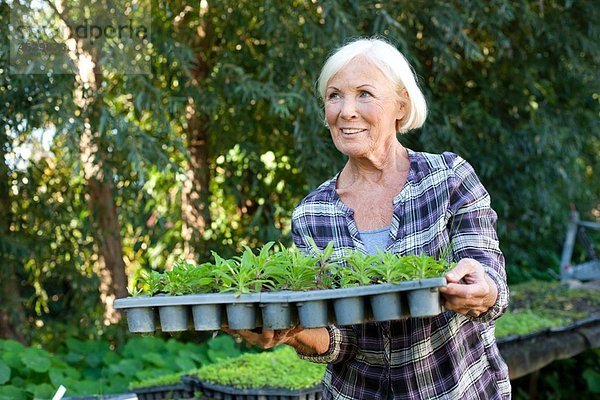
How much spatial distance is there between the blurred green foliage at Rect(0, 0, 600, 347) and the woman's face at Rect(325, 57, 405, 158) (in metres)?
2.83

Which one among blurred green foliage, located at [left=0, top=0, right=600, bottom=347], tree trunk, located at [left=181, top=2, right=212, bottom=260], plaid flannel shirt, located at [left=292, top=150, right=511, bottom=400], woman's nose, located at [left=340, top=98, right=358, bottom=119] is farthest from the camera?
tree trunk, located at [left=181, top=2, right=212, bottom=260]

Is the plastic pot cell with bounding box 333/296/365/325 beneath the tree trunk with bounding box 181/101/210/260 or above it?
beneath

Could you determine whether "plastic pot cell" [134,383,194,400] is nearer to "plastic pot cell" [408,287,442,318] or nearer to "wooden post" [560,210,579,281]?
"plastic pot cell" [408,287,442,318]

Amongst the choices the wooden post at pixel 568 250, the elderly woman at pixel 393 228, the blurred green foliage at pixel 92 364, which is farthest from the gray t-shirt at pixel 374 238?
the wooden post at pixel 568 250

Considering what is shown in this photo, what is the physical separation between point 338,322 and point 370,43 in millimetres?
744

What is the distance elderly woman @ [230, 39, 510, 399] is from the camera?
74.2 inches

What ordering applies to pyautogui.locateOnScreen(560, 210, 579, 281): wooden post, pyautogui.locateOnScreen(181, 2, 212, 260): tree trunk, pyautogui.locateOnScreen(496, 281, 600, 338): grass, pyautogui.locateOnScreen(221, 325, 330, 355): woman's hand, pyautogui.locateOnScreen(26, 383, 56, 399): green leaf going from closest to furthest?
pyautogui.locateOnScreen(221, 325, 330, 355): woman's hand → pyautogui.locateOnScreen(26, 383, 56, 399): green leaf → pyautogui.locateOnScreen(496, 281, 600, 338): grass → pyautogui.locateOnScreen(181, 2, 212, 260): tree trunk → pyautogui.locateOnScreen(560, 210, 579, 281): wooden post

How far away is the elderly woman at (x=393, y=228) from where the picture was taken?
1.88 m

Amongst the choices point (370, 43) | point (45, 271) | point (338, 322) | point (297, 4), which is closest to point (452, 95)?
point (297, 4)

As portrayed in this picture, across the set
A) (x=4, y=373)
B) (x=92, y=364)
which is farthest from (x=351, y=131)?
(x=92, y=364)

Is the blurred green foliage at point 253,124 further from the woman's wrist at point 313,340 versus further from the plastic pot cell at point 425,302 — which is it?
the plastic pot cell at point 425,302

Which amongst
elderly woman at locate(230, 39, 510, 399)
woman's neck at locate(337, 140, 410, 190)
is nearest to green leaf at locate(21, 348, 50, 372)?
elderly woman at locate(230, 39, 510, 399)

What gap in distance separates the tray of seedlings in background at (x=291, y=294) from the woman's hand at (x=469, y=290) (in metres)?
0.03

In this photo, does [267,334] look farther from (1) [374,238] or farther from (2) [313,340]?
(1) [374,238]
